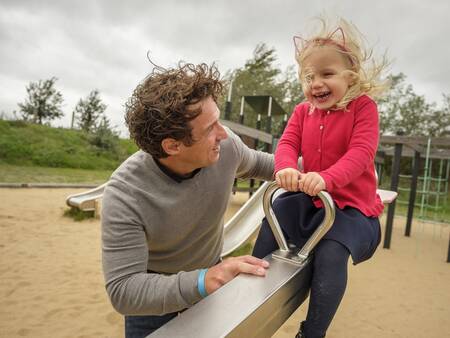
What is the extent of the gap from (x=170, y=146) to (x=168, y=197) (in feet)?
0.67

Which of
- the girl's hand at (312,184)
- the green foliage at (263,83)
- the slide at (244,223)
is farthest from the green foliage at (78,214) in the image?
Result: the green foliage at (263,83)

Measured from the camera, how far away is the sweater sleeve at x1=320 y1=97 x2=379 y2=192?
116cm

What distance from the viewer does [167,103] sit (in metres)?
1.27

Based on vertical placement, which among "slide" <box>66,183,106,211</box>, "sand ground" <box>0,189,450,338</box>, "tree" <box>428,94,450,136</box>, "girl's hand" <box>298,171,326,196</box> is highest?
"tree" <box>428,94,450,136</box>

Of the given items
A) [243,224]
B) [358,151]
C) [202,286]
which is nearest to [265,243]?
[202,286]

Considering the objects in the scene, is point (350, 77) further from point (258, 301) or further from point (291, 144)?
point (258, 301)

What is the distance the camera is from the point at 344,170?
1180 millimetres

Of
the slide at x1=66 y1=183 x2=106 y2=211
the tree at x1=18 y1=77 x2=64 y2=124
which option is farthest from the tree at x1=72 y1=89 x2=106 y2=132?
A: the slide at x1=66 y1=183 x2=106 y2=211

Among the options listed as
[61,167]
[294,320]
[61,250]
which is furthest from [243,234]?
[61,167]

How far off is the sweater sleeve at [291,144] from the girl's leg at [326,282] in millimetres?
375

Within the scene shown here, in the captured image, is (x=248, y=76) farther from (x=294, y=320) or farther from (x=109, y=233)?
(x=109, y=233)

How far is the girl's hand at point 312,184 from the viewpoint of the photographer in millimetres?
1103

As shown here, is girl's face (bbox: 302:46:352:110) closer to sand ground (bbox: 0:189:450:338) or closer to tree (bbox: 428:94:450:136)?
sand ground (bbox: 0:189:450:338)

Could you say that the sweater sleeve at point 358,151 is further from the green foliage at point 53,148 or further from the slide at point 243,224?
the green foliage at point 53,148
